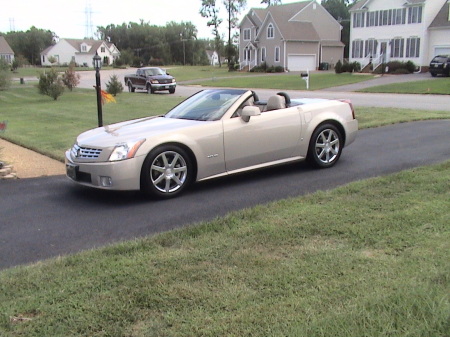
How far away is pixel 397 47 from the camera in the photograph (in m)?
45.9

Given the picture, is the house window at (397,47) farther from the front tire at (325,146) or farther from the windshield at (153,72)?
the front tire at (325,146)

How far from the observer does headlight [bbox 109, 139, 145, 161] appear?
5727 millimetres

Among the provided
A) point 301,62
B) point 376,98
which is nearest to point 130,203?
point 376,98

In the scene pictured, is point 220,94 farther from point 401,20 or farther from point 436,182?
point 401,20

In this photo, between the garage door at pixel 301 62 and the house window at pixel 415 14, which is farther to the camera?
the garage door at pixel 301 62

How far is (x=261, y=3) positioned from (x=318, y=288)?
3614 inches

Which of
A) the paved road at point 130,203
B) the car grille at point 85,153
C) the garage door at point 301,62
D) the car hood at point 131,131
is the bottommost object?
the paved road at point 130,203

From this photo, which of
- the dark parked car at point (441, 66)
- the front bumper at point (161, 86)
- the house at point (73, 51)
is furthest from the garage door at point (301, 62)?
the house at point (73, 51)

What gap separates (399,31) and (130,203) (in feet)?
150

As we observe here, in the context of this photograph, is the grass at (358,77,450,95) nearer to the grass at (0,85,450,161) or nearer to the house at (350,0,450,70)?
the grass at (0,85,450,161)

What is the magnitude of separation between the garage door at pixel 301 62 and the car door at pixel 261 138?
52480 millimetres

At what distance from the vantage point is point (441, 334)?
8.96 ft

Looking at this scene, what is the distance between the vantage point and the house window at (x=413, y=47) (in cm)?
4394

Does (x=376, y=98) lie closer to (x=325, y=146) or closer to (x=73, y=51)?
(x=325, y=146)
